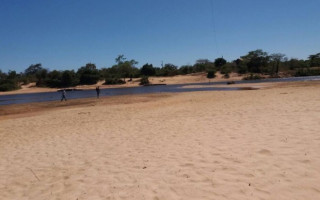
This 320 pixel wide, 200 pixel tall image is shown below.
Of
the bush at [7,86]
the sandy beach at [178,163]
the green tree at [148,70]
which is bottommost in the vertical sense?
the sandy beach at [178,163]

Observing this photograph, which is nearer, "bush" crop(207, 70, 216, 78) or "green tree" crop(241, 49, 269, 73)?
"bush" crop(207, 70, 216, 78)

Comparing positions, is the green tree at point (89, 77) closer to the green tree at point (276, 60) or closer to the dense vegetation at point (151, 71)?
the dense vegetation at point (151, 71)

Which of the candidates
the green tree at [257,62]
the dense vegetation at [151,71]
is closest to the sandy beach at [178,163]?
the dense vegetation at [151,71]

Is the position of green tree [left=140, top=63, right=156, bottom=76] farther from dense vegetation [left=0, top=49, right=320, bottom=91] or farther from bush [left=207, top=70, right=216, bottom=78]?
bush [left=207, top=70, right=216, bottom=78]

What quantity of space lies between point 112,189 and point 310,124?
21.4ft

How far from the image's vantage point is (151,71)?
4104 inches

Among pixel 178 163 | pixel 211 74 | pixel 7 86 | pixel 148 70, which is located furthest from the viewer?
pixel 148 70

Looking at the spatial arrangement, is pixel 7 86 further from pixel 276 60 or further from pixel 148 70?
pixel 276 60

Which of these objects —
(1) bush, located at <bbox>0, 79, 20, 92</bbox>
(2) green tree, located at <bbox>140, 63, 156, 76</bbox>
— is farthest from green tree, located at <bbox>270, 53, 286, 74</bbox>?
(1) bush, located at <bbox>0, 79, 20, 92</bbox>

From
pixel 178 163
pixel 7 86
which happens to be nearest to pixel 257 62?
pixel 7 86

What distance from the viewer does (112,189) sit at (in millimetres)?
4863

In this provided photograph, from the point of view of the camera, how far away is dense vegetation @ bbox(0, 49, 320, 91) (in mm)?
90688

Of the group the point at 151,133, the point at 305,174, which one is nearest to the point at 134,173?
the point at 305,174

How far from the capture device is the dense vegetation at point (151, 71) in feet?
298
